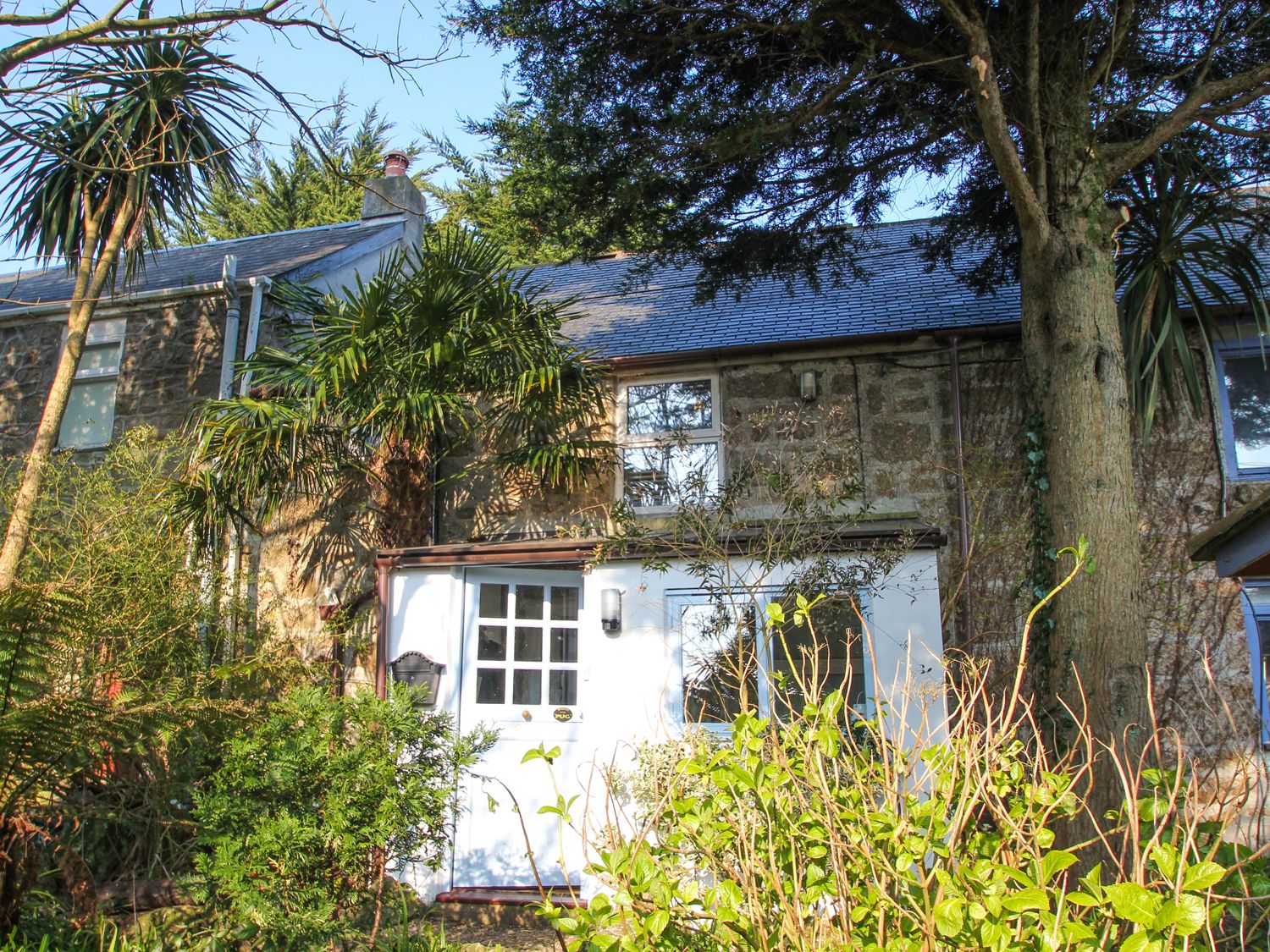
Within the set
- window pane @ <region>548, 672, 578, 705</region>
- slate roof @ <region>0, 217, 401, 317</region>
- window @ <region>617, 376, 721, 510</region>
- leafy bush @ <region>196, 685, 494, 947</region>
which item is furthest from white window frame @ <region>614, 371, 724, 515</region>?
leafy bush @ <region>196, 685, 494, 947</region>

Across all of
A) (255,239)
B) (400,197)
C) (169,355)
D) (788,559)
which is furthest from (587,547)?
(255,239)

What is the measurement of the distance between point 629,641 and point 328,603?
3823 millimetres

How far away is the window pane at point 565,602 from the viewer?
8.34 meters

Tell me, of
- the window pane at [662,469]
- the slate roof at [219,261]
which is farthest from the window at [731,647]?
the slate roof at [219,261]

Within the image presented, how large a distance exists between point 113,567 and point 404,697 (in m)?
3.63

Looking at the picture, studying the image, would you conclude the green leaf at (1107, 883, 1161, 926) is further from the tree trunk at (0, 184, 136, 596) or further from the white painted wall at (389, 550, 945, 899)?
the tree trunk at (0, 184, 136, 596)

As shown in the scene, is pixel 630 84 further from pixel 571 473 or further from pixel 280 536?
pixel 280 536

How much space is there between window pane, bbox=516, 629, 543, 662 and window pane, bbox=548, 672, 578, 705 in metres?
0.21

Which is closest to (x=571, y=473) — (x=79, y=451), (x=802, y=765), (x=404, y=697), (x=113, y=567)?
(x=113, y=567)

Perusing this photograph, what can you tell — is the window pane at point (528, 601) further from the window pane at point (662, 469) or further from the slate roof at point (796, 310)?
the slate roof at point (796, 310)

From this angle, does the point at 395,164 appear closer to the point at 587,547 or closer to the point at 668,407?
the point at 668,407

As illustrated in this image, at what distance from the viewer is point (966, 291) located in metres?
10.0

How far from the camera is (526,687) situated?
815 centimetres

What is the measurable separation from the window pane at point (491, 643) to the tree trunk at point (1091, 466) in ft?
13.8
